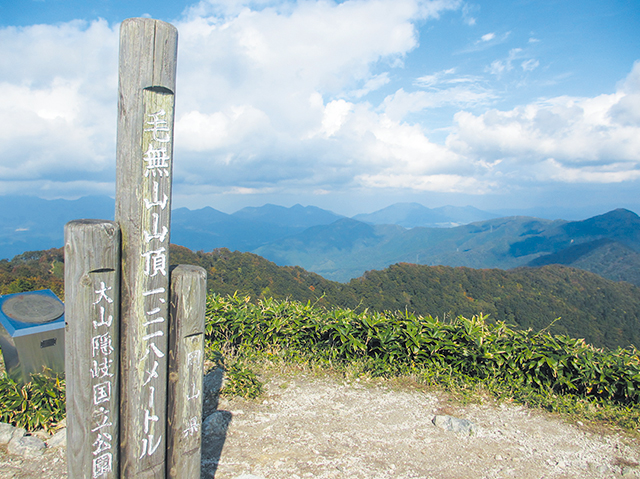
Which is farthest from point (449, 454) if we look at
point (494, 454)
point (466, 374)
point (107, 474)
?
point (107, 474)

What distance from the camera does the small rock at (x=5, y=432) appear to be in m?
3.30

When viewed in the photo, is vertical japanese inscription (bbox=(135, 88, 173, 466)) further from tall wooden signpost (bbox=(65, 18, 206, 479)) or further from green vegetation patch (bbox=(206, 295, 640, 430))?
green vegetation patch (bbox=(206, 295, 640, 430))

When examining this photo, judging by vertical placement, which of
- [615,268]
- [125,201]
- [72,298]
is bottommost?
[615,268]

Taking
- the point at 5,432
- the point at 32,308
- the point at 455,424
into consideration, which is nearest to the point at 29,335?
the point at 32,308

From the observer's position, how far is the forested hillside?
1569 centimetres

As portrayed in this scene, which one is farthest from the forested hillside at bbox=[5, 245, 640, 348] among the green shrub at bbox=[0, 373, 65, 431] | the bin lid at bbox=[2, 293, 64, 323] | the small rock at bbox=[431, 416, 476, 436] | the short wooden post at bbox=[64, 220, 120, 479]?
the small rock at bbox=[431, 416, 476, 436]

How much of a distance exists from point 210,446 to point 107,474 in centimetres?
131

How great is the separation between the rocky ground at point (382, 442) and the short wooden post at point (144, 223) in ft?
3.50

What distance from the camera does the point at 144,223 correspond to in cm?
224

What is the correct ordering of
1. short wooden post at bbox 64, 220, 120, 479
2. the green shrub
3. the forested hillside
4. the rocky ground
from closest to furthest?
short wooden post at bbox 64, 220, 120, 479 < the rocky ground < the green shrub < the forested hillside

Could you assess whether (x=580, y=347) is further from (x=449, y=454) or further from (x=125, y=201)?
(x=125, y=201)

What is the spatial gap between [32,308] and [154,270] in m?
2.89

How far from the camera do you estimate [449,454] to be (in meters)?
3.54

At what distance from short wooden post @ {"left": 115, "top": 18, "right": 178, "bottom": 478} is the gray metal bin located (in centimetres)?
235
